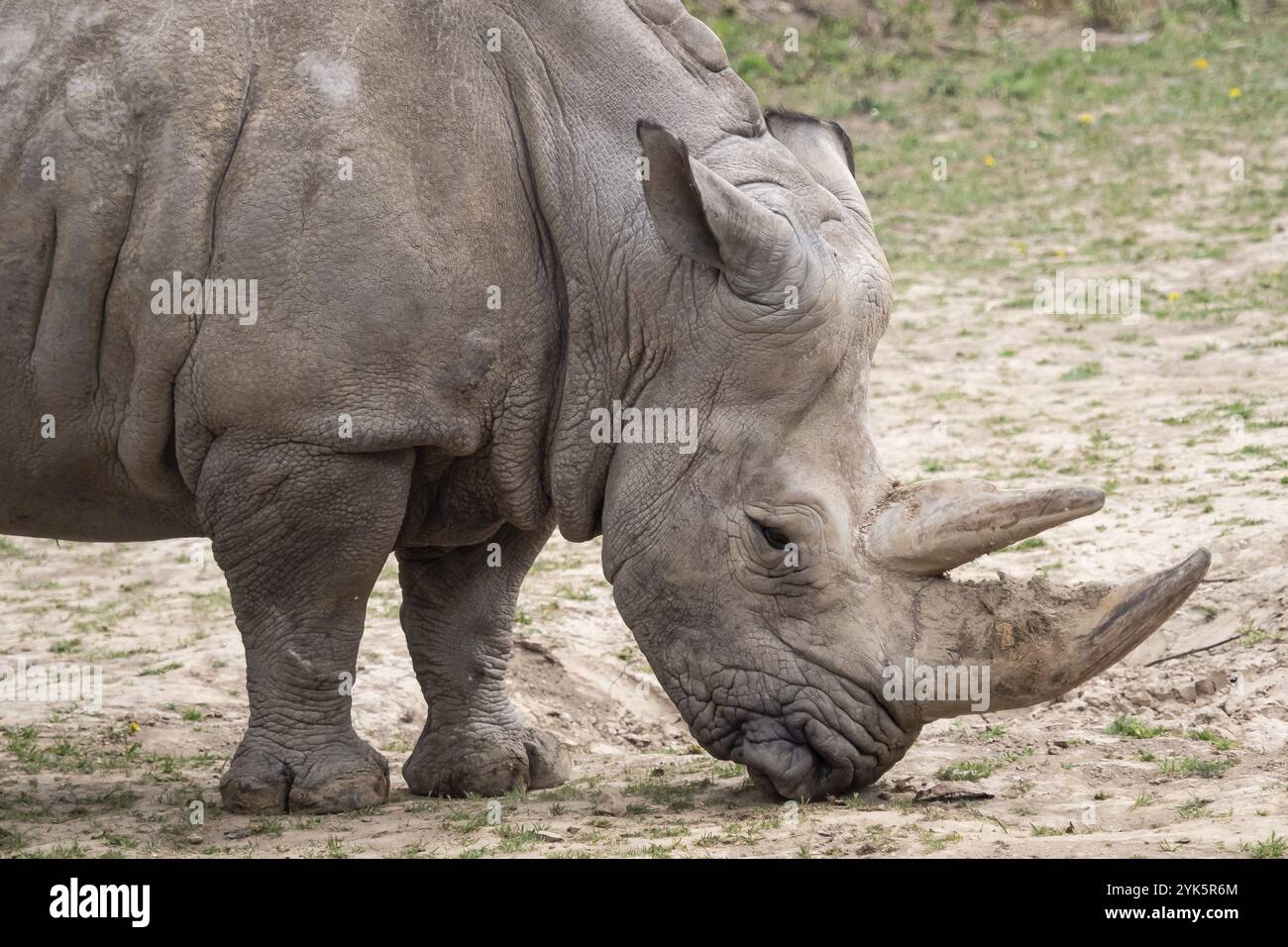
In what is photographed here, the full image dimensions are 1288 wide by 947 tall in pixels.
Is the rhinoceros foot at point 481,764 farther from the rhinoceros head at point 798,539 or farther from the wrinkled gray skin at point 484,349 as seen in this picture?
the rhinoceros head at point 798,539

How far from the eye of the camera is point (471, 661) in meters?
7.28

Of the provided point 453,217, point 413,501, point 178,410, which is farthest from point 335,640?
point 453,217

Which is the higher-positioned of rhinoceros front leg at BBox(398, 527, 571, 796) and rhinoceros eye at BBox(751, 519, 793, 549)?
→ rhinoceros eye at BBox(751, 519, 793, 549)

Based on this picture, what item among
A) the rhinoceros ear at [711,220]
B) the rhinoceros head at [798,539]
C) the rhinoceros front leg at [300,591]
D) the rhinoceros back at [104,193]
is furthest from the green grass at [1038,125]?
the rhinoceros back at [104,193]

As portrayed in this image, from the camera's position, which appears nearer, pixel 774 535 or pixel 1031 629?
pixel 1031 629

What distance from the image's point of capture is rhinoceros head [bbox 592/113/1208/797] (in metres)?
5.80

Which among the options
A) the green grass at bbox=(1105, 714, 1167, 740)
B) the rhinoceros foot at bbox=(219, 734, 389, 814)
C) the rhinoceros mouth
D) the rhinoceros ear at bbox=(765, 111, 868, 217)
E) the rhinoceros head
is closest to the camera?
the rhinoceros head

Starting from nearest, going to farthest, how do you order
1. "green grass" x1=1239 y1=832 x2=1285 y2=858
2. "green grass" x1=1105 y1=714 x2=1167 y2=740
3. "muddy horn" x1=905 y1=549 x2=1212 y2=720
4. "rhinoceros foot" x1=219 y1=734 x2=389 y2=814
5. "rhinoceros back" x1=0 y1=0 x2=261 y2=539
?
"green grass" x1=1239 y1=832 x2=1285 y2=858, "muddy horn" x1=905 y1=549 x2=1212 y2=720, "rhinoceros back" x1=0 y1=0 x2=261 y2=539, "rhinoceros foot" x1=219 y1=734 x2=389 y2=814, "green grass" x1=1105 y1=714 x2=1167 y2=740

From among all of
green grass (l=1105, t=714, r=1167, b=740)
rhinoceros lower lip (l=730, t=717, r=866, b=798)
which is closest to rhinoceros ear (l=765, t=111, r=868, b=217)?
rhinoceros lower lip (l=730, t=717, r=866, b=798)

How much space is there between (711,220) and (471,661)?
2.22 metres

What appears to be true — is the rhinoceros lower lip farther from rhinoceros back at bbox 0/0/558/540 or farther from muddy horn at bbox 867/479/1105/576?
rhinoceros back at bbox 0/0/558/540

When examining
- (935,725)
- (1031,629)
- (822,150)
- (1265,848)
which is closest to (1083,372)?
(935,725)

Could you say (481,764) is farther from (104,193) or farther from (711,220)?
(104,193)
